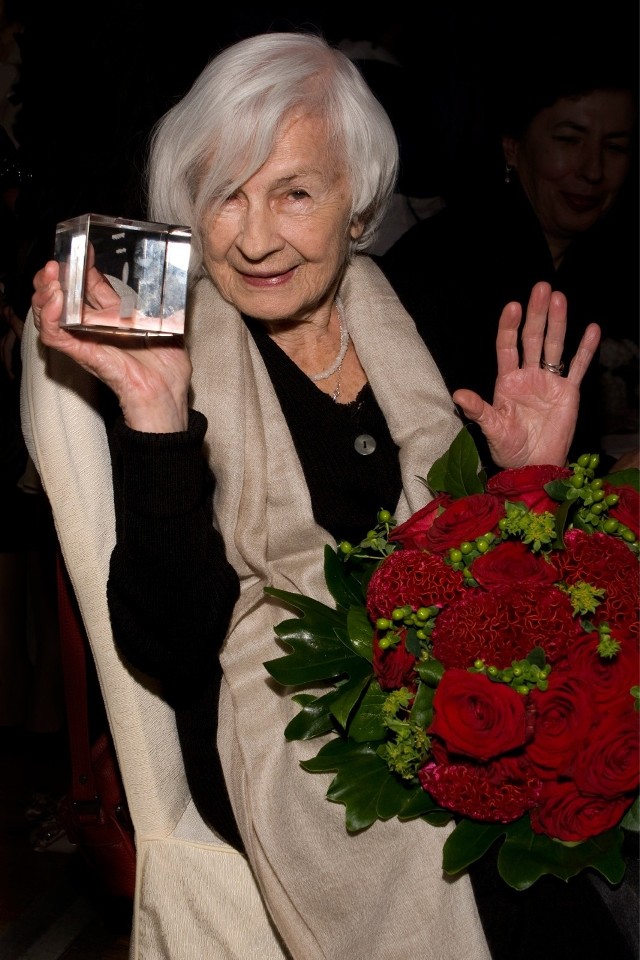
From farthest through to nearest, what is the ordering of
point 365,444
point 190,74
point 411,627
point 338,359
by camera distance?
point 190,74, point 338,359, point 365,444, point 411,627

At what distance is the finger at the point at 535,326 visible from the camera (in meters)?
1.68

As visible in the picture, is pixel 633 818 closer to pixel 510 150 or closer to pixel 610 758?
pixel 610 758

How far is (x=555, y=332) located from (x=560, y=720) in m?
0.74

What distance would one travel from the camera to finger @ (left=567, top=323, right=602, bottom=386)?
1688 millimetres

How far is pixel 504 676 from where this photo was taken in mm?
1159

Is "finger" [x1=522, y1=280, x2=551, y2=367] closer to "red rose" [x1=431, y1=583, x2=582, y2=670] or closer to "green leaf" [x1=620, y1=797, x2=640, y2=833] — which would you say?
"red rose" [x1=431, y1=583, x2=582, y2=670]

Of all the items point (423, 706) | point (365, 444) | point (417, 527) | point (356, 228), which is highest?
→ point (356, 228)

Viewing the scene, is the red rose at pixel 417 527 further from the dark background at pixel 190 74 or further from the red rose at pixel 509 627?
the dark background at pixel 190 74

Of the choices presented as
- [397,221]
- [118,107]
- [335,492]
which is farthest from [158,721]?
[397,221]

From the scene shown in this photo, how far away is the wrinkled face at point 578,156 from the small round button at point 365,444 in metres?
1.47

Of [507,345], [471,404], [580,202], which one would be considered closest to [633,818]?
[471,404]

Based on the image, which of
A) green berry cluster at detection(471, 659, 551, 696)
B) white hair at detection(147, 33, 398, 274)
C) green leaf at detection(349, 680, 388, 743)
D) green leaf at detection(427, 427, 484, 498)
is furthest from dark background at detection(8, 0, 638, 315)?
green berry cluster at detection(471, 659, 551, 696)

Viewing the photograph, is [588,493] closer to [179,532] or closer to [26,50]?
[179,532]

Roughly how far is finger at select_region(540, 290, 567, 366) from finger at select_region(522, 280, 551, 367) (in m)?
0.01
